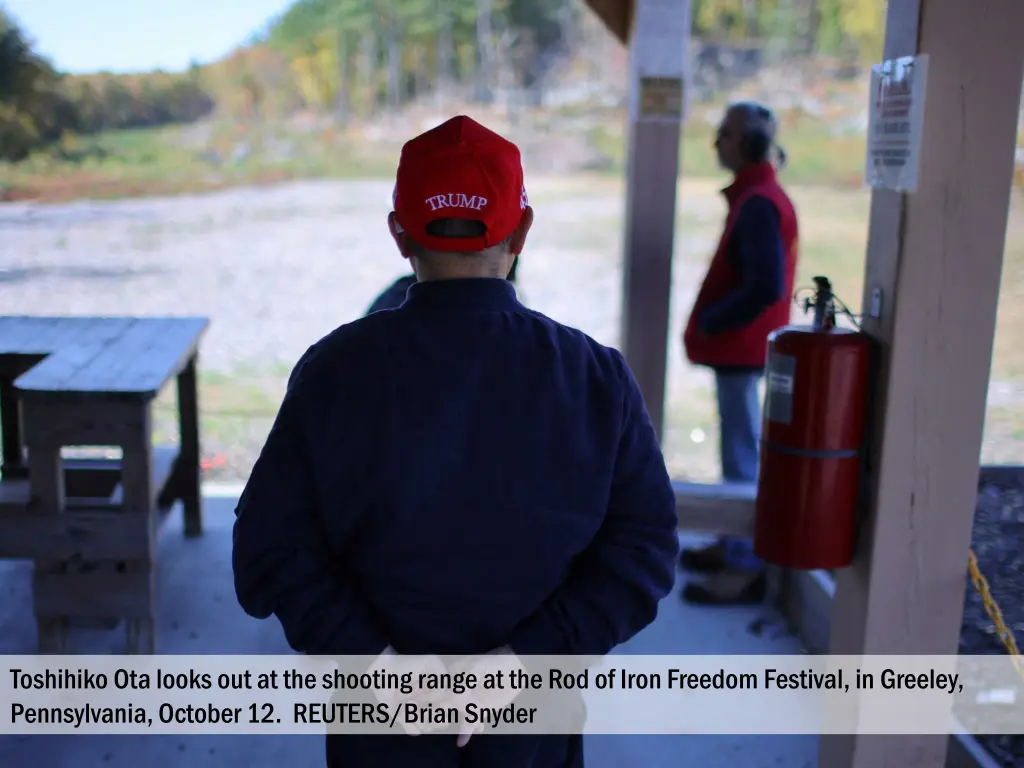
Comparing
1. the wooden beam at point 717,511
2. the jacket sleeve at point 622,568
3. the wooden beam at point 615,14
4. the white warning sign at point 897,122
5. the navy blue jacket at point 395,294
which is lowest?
the wooden beam at point 717,511

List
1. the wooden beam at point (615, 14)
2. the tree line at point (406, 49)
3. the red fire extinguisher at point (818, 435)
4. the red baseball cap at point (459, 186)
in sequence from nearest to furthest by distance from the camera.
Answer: the red baseball cap at point (459, 186)
the red fire extinguisher at point (818, 435)
the wooden beam at point (615, 14)
the tree line at point (406, 49)

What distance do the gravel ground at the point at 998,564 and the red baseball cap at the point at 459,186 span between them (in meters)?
2.09

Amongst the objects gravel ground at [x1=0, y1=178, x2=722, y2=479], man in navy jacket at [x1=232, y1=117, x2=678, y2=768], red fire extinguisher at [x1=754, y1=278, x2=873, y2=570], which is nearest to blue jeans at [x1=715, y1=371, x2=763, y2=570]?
red fire extinguisher at [x1=754, y1=278, x2=873, y2=570]

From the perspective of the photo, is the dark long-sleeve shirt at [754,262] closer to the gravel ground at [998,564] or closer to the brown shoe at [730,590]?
the brown shoe at [730,590]

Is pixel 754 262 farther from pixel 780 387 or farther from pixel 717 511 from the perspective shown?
pixel 780 387

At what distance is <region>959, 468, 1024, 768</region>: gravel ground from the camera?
10.3 feet

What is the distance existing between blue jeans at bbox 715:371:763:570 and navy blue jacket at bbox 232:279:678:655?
8.94 ft

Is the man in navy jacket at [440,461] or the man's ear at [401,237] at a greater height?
the man's ear at [401,237]

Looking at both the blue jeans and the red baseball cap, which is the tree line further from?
the red baseball cap

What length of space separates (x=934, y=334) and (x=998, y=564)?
6.35ft

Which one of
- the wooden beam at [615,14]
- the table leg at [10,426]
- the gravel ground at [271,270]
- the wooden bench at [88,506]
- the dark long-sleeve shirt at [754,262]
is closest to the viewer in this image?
the wooden bench at [88,506]

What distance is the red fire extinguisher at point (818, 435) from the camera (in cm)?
225

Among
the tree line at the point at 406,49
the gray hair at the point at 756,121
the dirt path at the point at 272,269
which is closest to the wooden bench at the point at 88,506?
the gray hair at the point at 756,121

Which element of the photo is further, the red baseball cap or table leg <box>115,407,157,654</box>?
table leg <box>115,407,157,654</box>
